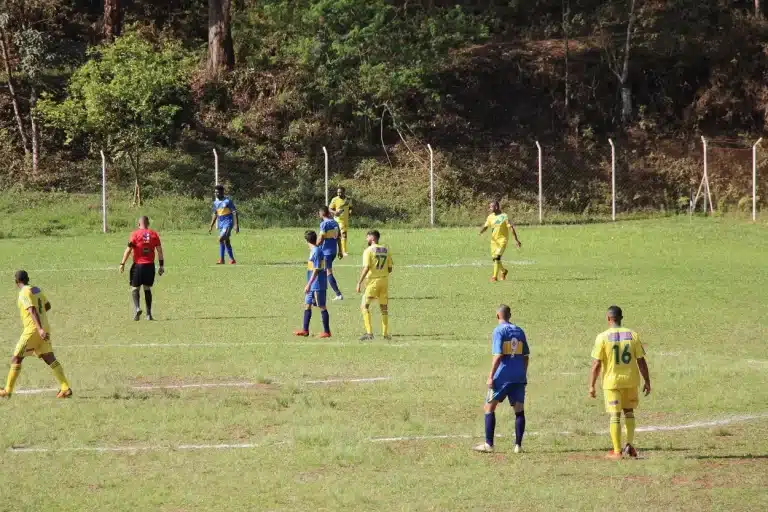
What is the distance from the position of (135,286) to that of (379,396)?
958 cm

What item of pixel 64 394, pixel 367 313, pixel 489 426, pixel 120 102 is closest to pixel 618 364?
pixel 489 426

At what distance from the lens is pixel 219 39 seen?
60.8 meters

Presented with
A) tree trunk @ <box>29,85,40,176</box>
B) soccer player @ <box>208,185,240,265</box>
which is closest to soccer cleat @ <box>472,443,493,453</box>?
soccer player @ <box>208,185,240,265</box>

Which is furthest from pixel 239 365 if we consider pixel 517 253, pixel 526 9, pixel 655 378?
pixel 526 9

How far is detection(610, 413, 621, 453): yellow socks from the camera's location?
15719 millimetres

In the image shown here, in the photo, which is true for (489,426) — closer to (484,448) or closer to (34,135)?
(484,448)

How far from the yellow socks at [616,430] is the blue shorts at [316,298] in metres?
10.3

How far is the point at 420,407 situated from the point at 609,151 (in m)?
→ 41.4

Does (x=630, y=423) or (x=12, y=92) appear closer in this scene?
(x=630, y=423)

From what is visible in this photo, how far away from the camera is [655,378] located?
21.5 m

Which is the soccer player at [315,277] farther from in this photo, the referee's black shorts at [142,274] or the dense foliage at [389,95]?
the dense foliage at [389,95]

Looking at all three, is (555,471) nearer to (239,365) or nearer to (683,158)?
(239,365)

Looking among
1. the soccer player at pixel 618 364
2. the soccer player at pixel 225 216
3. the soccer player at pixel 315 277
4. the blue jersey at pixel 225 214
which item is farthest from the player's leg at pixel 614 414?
the blue jersey at pixel 225 214

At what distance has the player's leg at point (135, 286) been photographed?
2784cm
